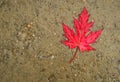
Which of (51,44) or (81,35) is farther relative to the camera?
(51,44)

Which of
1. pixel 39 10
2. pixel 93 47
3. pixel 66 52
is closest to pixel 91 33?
pixel 93 47

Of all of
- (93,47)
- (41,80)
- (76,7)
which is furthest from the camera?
(76,7)

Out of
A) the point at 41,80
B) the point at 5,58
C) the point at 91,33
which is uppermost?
the point at 91,33

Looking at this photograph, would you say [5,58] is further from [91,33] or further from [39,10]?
[91,33]
